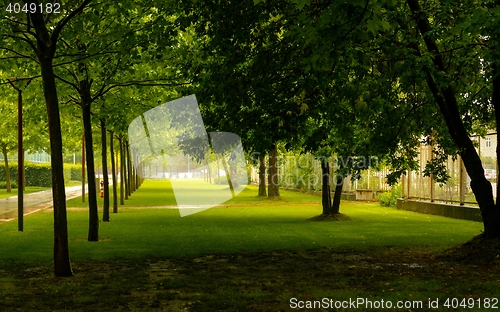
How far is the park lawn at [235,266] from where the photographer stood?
9125 mm

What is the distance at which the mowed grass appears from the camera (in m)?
15.1

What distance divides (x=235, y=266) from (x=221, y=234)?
6.59 meters

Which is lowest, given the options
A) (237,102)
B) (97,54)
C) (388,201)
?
(388,201)

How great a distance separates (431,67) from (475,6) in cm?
126

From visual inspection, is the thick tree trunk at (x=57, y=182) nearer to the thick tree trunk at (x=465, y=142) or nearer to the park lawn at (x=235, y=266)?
the park lawn at (x=235, y=266)

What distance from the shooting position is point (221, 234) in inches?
748

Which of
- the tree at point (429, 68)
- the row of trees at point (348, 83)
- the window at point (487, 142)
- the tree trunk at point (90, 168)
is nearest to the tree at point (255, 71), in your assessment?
the row of trees at point (348, 83)

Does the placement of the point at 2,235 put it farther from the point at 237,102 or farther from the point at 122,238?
the point at 237,102

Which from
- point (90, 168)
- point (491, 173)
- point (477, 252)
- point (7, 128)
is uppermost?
point (7, 128)

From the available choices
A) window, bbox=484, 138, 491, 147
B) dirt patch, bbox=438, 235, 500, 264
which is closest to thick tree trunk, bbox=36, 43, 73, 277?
dirt patch, bbox=438, 235, 500, 264

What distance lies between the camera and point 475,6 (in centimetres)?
1112

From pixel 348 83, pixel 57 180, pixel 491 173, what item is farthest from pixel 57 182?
pixel 491 173

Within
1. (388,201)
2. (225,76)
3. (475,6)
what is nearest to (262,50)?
(225,76)

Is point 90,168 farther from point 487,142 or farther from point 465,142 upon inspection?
point 487,142
